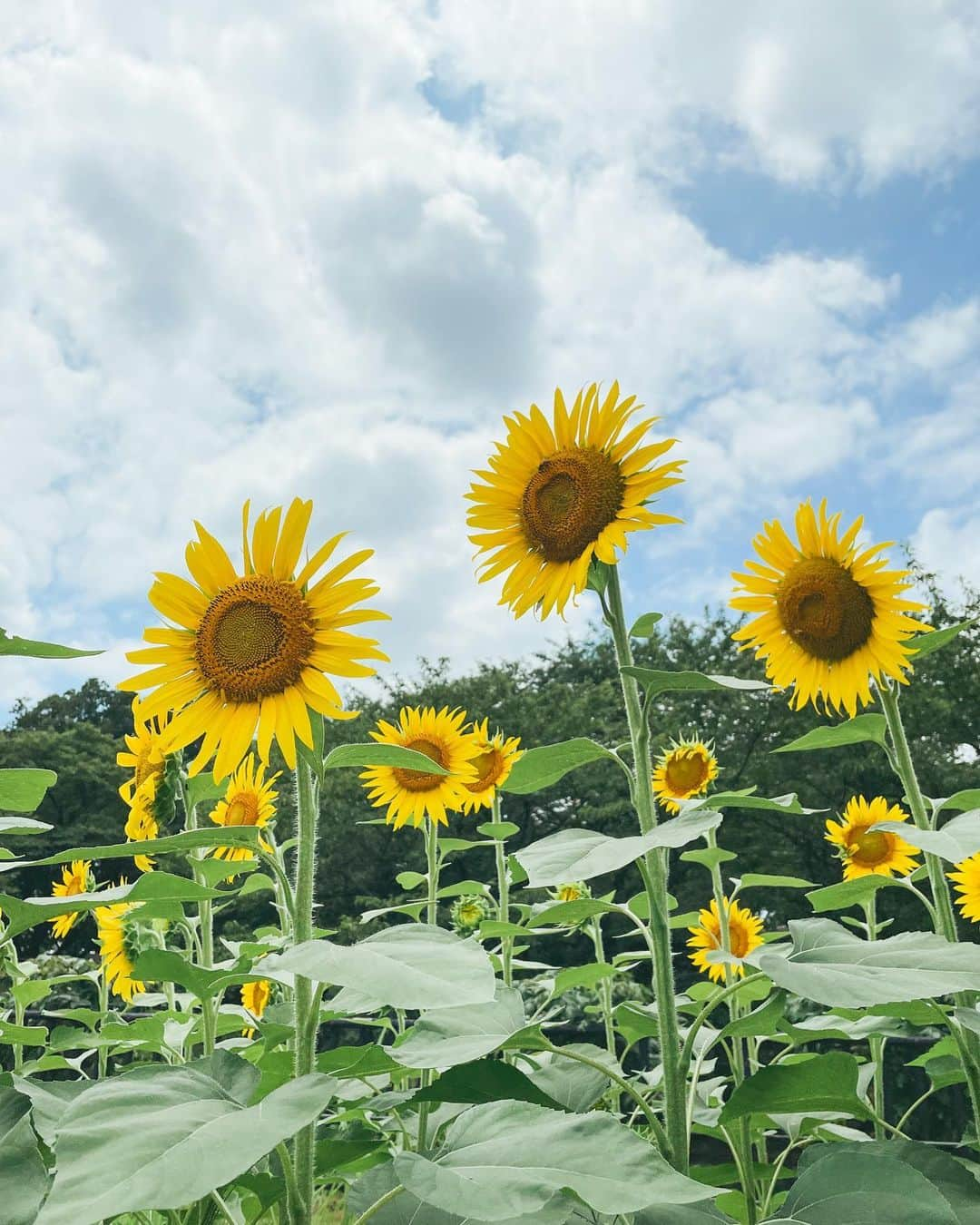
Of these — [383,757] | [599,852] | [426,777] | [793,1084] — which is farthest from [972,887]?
[383,757]

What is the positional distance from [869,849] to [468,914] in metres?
1.70

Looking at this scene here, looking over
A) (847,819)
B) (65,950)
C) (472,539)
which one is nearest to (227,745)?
(472,539)

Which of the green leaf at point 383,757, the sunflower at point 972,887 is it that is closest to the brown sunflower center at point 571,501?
the green leaf at point 383,757

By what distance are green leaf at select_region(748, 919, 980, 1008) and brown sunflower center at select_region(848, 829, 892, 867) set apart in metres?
1.95

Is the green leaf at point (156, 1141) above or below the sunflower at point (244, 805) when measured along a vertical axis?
below

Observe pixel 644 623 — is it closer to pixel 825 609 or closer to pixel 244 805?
pixel 825 609

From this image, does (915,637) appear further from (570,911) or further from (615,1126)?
(615,1126)

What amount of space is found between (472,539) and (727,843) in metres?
15.3

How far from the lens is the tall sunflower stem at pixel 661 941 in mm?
1395

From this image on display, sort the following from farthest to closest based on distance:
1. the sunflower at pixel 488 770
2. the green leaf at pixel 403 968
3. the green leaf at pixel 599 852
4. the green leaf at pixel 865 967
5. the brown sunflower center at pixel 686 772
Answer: the sunflower at pixel 488 770 → the brown sunflower center at pixel 686 772 → the green leaf at pixel 599 852 → the green leaf at pixel 865 967 → the green leaf at pixel 403 968

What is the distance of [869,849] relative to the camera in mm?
3305

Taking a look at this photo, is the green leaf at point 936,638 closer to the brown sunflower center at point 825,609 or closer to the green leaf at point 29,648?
the brown sunflower center at point 825,609

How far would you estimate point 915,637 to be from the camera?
1990mm

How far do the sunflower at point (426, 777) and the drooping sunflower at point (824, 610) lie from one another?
1.05m
